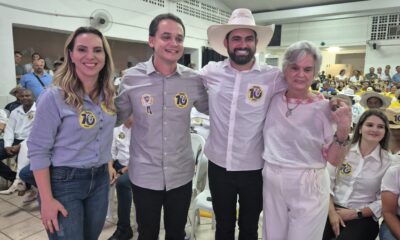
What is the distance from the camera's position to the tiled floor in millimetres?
2576

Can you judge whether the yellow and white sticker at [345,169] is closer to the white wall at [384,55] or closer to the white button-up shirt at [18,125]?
the white button-up shirt at [18,125]

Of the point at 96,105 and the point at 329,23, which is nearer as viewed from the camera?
the point at 96,105

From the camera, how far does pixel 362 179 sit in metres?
1.92

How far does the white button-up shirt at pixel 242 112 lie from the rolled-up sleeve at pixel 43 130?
2.72 ft

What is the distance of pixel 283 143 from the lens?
1527 mm

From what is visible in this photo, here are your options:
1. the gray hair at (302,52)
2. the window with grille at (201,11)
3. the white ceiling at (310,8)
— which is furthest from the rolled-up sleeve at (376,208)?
the white ceiling at (310,8)

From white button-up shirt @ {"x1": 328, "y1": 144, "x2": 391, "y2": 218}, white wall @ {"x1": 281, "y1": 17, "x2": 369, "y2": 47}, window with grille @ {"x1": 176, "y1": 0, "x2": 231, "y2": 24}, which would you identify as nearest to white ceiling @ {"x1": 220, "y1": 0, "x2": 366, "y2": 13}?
window with grille @ {"x1": 176, "y1": 0, "x2": 231, "y2": 24}

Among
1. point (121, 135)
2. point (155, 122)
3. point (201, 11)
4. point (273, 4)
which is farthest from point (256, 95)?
point (273, 4)

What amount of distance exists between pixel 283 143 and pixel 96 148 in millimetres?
942

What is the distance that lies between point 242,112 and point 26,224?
8.09 feet

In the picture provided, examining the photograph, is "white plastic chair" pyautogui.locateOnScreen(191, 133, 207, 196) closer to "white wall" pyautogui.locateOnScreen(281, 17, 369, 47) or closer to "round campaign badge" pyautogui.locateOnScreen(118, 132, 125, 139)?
"round campaign badge" pyautogui.locateOnScreen(118, 132, 125, 139)

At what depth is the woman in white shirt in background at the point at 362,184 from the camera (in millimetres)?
1879

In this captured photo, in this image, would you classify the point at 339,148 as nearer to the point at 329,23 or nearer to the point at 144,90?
the point at 144,90

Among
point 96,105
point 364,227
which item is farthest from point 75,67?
point 364,227
